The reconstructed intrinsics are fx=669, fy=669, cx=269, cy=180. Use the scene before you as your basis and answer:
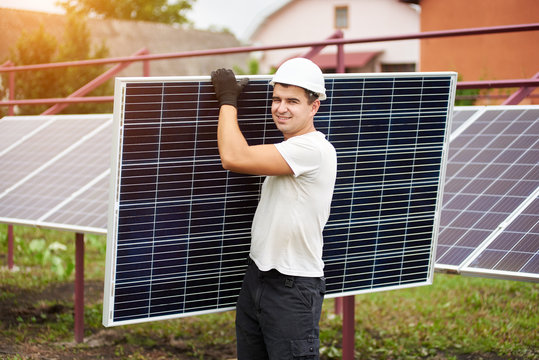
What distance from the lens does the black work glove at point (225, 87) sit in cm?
378

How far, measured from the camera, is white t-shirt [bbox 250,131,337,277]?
3658mm

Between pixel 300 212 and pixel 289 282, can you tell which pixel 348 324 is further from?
pixel 300 212

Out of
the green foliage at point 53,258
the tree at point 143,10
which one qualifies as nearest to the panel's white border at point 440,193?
the green foliage at point 53,258

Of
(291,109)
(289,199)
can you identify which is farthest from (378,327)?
(291,109)

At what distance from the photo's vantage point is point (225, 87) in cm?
380

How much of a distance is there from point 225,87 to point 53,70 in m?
14.4

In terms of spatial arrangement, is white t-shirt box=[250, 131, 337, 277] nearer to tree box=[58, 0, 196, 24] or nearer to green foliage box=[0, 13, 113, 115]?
green foliage box=[0, 13, 113, 115]

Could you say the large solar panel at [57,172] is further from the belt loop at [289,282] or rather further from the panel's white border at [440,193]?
the panel's white border at [440,193]

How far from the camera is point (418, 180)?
15.2ft

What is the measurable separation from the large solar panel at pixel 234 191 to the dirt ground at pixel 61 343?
2317 mm

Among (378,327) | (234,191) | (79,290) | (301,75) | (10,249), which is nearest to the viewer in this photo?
(301,75)

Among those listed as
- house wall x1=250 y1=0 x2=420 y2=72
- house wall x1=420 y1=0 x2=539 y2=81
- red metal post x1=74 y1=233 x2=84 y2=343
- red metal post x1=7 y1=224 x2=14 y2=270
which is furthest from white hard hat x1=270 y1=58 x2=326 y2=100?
house wall x1=250 y1=0 x2=420 y2=72

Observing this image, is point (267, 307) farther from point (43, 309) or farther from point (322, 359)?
point (43, 309)

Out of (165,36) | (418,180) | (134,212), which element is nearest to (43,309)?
(134,212)
